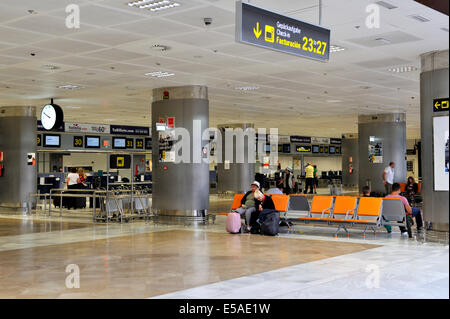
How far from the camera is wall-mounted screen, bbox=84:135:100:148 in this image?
27752 mm

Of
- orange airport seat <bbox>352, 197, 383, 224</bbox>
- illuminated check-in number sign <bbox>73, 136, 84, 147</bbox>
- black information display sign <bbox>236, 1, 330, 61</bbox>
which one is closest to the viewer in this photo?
black information display sign <bbox>236, 1, 330, 61</bbox>

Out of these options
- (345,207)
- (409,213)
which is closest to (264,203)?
(345,207)

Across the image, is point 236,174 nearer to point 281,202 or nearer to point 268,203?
point 281,202

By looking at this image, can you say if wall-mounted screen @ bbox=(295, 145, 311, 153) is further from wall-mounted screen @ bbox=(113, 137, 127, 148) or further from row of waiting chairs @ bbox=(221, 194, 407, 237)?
row of waiting chairs @ bbox=(221, 194, 407, 237)

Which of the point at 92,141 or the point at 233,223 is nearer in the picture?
the point at 233,223

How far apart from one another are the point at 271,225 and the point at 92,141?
17599 mm

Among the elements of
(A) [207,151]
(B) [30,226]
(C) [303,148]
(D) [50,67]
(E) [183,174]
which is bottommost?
(B) [30,226]

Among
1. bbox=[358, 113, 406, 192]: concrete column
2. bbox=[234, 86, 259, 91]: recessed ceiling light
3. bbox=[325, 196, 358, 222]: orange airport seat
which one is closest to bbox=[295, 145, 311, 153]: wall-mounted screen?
bbox=[358, 113, 406, 192]: concrete column

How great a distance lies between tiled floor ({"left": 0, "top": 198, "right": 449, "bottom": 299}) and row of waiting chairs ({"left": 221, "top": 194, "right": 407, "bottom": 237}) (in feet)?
1.20

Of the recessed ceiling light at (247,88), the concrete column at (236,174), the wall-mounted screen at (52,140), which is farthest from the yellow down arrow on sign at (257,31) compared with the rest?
the concrete column at (236,174)

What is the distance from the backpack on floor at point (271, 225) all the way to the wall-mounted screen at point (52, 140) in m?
16.2

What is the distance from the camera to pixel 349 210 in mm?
12375
